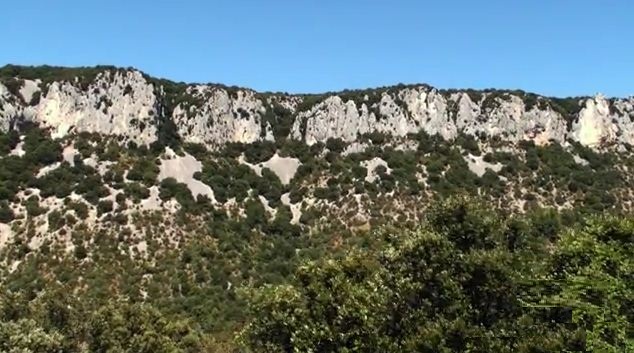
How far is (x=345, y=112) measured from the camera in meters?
120

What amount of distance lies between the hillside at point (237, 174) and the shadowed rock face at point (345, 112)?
0.30 meters

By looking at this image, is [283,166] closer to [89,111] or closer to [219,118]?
[219,118]

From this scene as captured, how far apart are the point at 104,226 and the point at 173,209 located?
10.1 metres

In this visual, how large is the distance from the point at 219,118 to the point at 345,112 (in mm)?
23279

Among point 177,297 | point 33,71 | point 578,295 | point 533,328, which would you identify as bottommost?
point 177,297

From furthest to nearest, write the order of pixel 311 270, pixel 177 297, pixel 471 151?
pixel 471 151
pixel 177 297
pixel 311 270

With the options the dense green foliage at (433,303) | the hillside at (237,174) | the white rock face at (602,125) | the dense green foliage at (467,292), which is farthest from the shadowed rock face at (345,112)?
the dense green foliage at (467,292)

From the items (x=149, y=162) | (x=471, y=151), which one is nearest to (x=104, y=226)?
(x=149, y=162)

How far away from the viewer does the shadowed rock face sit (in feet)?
362

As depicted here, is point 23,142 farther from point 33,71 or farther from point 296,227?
point 296,227

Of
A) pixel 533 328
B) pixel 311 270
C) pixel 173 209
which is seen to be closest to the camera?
pixel 533 328

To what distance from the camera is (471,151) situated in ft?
367

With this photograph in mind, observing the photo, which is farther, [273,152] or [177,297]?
[273,152]

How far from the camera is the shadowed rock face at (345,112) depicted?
11044cm
